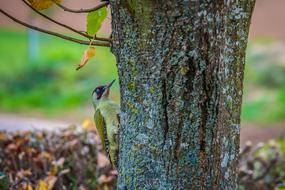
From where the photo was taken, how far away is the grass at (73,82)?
37.3ft

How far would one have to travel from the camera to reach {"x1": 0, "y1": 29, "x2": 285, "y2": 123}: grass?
11.4 m

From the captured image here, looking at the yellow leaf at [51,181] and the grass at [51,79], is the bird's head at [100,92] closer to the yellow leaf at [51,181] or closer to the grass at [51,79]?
the yellow leaf at [51,181]

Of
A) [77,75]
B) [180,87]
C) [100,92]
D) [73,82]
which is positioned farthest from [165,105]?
[77,75]

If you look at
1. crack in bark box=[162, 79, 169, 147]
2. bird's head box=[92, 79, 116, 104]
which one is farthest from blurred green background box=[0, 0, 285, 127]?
Answer: crack in bark box=[162, 79, 169, 147]

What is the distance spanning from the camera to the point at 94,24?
290cm

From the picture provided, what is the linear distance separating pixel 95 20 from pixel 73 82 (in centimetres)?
1053

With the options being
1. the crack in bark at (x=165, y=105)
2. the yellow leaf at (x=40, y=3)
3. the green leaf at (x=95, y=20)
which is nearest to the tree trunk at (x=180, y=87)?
the crack in bark at (x=165, y=105)

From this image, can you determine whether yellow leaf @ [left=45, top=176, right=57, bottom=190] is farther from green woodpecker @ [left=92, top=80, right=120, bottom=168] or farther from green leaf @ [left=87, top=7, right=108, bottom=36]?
green leaf @ [left=87, top=7, right=108, bottom=36]

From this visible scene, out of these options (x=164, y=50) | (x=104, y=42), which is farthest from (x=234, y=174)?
(x=104, y=42)

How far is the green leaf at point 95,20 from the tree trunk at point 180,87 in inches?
9.9

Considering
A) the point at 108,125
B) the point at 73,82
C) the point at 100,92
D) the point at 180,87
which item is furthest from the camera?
the point at 73,82

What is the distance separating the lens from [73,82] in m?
13.4

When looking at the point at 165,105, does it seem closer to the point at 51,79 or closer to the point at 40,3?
the point at 40,3

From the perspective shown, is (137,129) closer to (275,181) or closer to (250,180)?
(250,180)
